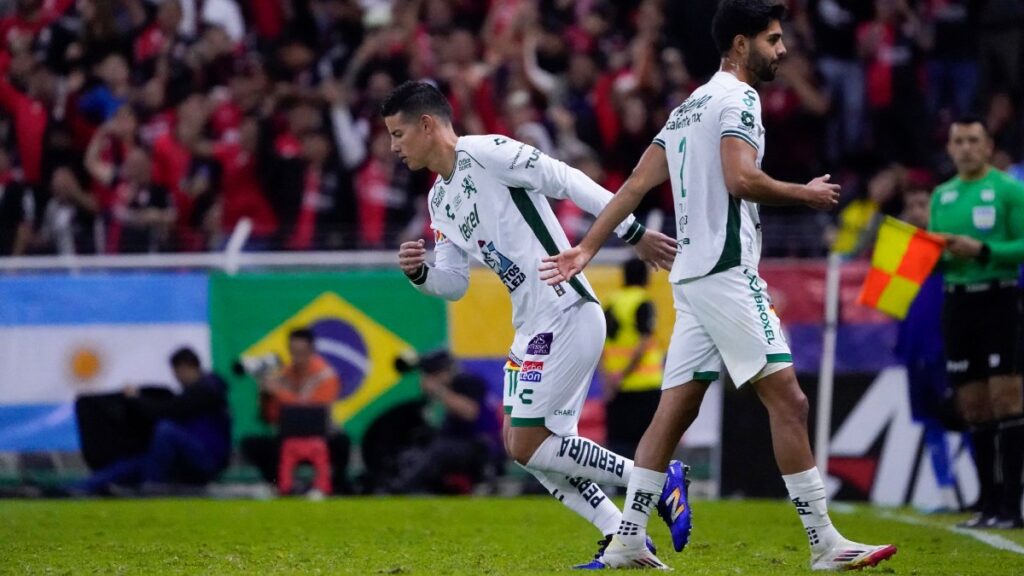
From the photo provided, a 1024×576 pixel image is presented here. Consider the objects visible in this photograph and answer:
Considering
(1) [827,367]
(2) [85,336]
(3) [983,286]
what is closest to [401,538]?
(3) [983,286]

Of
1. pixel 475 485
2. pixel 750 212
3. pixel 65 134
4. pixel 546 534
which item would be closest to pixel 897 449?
pixel 475 485

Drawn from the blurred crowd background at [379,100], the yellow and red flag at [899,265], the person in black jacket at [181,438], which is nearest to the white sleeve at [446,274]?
the yellow and red flag at [899,265]

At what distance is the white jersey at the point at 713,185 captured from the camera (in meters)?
7.16

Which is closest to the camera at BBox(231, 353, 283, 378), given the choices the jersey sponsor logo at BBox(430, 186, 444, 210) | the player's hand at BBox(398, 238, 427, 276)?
the jersey sponsor logo at BBox(430, 186, 444, 210)

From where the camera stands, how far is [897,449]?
14102 mm

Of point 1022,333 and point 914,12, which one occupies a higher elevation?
point 914,12

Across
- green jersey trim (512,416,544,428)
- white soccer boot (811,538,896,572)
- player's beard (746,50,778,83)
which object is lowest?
white soccer boot (811,538,896,572)

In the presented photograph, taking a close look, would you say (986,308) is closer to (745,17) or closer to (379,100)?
(745,17)

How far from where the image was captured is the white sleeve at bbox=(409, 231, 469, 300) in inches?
331

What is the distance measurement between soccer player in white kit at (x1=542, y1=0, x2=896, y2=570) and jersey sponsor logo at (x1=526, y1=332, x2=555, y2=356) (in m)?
0.79

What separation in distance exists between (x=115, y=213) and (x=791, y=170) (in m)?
7.17

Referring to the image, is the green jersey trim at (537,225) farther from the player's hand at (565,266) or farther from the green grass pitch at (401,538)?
the green grass pitch at (401,538)

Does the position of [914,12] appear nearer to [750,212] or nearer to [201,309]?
[201,309]

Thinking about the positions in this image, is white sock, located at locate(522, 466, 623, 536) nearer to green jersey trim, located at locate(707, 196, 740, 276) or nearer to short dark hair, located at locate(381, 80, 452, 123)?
green jersey trim, located at locate(707, 196, 740, 276)
